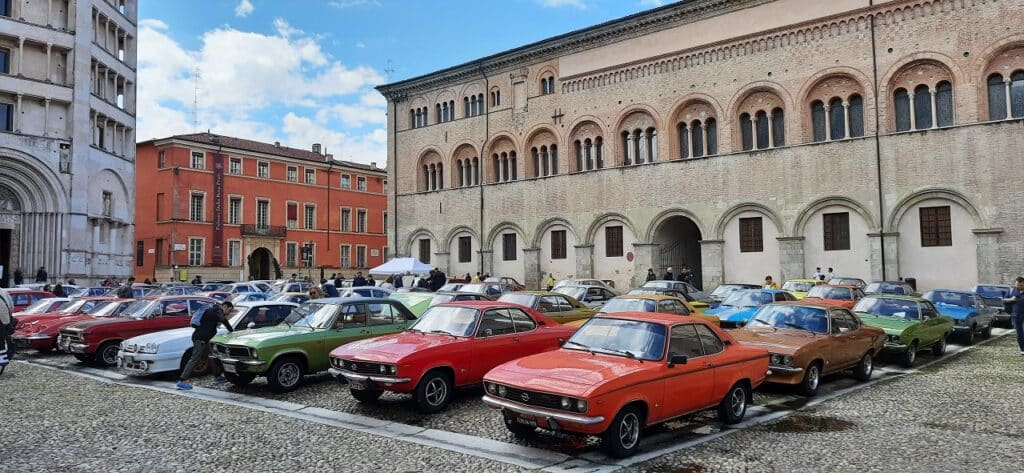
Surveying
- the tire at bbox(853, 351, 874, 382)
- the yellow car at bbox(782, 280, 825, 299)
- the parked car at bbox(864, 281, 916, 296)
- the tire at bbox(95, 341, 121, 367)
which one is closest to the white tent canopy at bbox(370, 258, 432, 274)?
the yellow car at bbox(782, 280, 825, 299)

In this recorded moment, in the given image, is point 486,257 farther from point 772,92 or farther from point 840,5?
point 840,5

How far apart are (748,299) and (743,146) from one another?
14748 millimetres

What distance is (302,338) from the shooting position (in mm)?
10617

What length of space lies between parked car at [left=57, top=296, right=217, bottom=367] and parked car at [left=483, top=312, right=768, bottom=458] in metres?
8.17

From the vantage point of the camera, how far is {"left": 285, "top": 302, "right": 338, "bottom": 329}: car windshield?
1107 centimetres

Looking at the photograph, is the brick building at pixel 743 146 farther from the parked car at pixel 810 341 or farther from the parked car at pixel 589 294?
the parked car at pixel 810 341

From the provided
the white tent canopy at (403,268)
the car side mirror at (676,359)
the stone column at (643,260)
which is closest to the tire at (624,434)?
the car side mirror at (676,359)

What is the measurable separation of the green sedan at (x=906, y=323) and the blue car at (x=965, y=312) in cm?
185

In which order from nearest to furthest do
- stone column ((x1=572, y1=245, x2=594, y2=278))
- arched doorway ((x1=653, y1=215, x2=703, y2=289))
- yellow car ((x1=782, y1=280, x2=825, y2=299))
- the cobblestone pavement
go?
the cobblestone pavement < yellow car ((x1=782, y1=280, x2=825, y2=299)) < arched doorway ((x1=653, y1=215, x2=703, y2=289)) < stone column ((x1=572, y1=245, x2=594, y2=278))

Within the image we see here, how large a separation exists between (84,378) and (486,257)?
84.8 ft

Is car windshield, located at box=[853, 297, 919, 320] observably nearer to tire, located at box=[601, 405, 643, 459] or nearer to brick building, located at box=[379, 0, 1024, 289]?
tire, located at box=[601, 405, 643, 459]

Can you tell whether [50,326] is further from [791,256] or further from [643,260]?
[791,256]

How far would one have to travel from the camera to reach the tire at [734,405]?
809cm

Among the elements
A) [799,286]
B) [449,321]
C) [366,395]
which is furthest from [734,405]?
[799,286]
